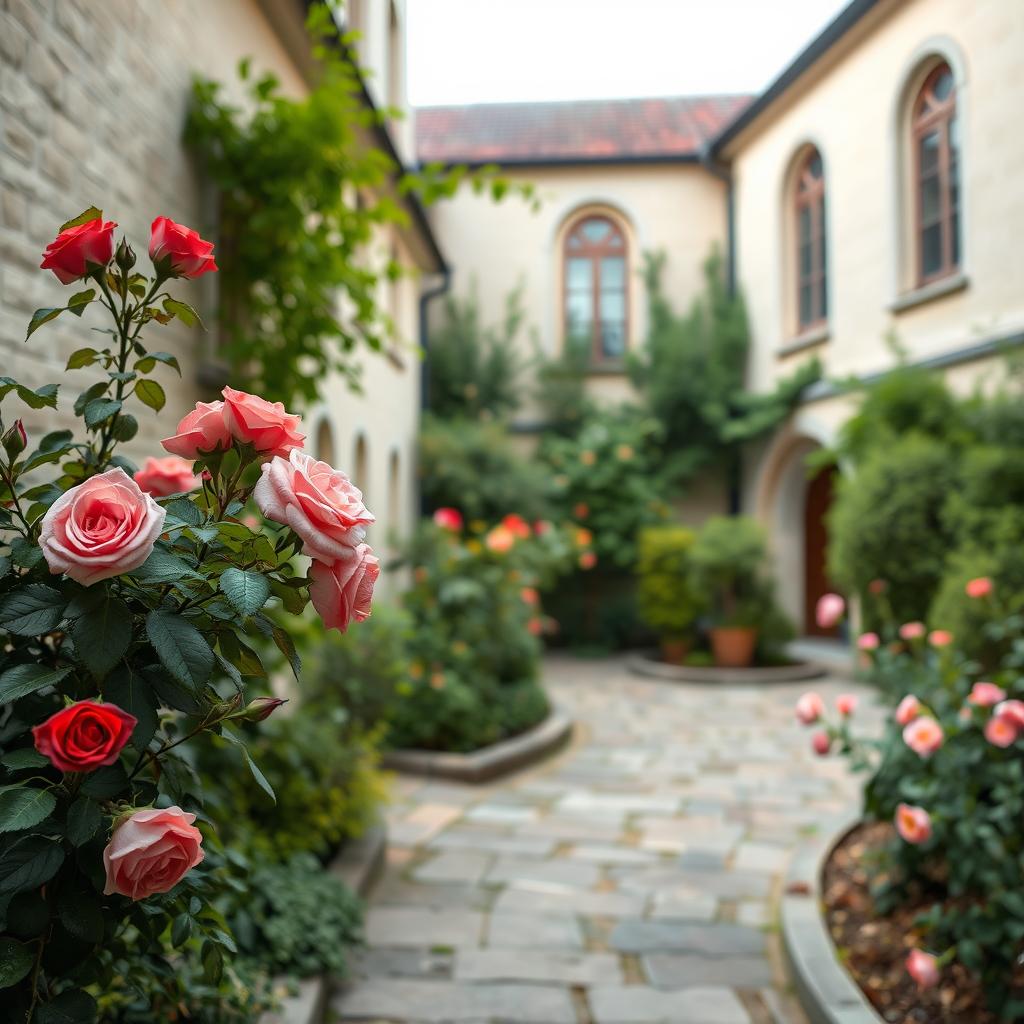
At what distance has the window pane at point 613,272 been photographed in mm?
14398

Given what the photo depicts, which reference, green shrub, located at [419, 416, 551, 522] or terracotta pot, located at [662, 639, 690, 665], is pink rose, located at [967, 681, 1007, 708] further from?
terracotta pot, located at [662, 639, 690, 665]

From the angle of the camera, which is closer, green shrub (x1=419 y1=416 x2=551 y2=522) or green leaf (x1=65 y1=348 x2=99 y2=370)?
green leaf (x1=65 y1=348 x2=99 y2=370)

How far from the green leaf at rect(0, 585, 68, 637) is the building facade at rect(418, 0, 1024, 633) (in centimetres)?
784

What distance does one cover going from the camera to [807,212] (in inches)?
479

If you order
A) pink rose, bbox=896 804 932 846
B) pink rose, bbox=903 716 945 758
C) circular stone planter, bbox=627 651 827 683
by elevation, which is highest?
pink rose, bbox=903 716 945 758

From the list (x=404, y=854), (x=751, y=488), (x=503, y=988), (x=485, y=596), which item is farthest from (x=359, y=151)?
(x=751, y=488)

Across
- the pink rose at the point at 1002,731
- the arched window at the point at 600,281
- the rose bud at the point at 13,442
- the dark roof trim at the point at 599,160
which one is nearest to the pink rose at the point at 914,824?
the pink rose at the point at 1002,731

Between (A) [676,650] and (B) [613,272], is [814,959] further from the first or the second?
(B) [613,272]

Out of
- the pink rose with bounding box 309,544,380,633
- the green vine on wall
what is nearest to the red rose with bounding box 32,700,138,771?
the pink rose with bounding box 309,544,380,633

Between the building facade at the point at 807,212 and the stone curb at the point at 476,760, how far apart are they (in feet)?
15.7

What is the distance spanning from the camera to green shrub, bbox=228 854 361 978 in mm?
2938

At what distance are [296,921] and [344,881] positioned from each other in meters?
0.76

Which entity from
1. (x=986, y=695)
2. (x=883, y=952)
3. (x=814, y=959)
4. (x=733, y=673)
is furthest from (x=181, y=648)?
(x=733, y=673)

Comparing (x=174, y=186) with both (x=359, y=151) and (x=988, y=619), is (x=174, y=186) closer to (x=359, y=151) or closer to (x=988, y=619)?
(x=359, y=151)
